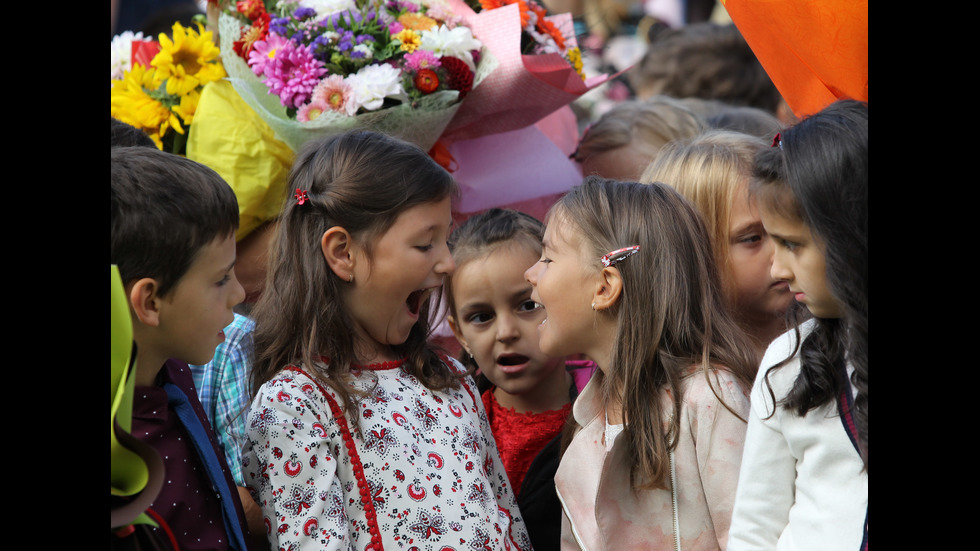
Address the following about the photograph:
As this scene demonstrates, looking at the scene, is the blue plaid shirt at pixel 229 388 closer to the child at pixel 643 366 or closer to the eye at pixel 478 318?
the eye at pixel 478 318

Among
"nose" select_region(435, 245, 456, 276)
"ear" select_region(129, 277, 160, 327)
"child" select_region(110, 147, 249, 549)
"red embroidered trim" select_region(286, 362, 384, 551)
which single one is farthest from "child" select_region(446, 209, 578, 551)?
"ear" select_region(129, 277, 160, 327)

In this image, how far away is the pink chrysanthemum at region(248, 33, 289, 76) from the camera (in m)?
2.61

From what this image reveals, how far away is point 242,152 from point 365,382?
96 centimetres

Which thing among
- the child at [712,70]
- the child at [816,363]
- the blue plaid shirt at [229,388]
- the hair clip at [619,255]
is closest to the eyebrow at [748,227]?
the hair clip at [619,255]

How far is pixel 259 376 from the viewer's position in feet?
6.95

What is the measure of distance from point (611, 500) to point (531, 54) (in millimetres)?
1445

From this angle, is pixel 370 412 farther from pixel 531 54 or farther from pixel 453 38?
pixel 531 54

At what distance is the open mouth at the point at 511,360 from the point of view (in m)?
2.61

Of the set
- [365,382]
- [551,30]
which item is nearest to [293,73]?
[551,30]

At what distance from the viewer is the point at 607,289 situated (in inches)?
87.0

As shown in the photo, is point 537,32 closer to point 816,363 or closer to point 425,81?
point 425,81

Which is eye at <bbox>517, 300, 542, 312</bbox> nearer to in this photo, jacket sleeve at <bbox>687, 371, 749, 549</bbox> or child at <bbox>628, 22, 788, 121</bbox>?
jacket sleeve at <bbox>687, 371, 749, 549</bbox>
